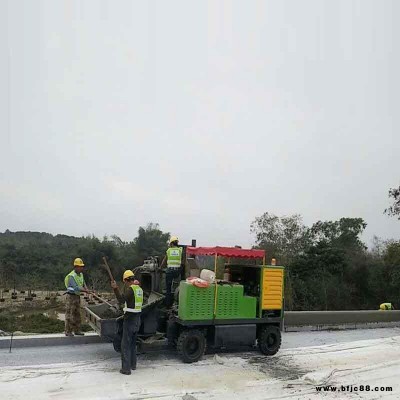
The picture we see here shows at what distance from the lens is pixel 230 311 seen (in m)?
7.52

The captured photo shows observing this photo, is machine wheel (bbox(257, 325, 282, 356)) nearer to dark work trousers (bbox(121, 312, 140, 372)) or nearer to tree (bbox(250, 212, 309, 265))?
dark work trousers (bbox(121, 312, 140, 372))

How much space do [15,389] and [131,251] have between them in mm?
31442

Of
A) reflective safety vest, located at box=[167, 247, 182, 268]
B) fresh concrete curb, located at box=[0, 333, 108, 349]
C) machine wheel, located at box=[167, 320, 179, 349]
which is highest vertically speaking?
reflective safety vest, located at box=[167, 247, 182, 268]

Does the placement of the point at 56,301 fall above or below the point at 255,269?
below

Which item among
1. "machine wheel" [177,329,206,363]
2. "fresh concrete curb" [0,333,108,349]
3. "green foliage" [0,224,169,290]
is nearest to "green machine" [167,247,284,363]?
"machine wheel" [177,329,206,363]

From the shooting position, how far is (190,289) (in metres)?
7.09

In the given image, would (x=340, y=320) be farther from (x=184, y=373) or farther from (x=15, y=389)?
(x=15, y=389)

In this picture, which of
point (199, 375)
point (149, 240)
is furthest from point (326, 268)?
point (199, 375)

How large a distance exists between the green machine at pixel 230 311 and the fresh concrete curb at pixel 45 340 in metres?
1.64

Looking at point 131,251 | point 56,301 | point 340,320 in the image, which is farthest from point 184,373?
point 131,251

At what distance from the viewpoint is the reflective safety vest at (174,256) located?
771cm

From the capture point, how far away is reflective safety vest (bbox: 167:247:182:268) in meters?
7.71

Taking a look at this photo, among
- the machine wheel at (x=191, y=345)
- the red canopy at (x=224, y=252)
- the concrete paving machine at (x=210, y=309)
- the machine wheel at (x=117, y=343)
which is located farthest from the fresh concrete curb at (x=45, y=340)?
the red canopy at (x=224, y=252)

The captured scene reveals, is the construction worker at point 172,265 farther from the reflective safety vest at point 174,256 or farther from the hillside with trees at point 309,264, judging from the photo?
the hillside with trees at point 309,264
